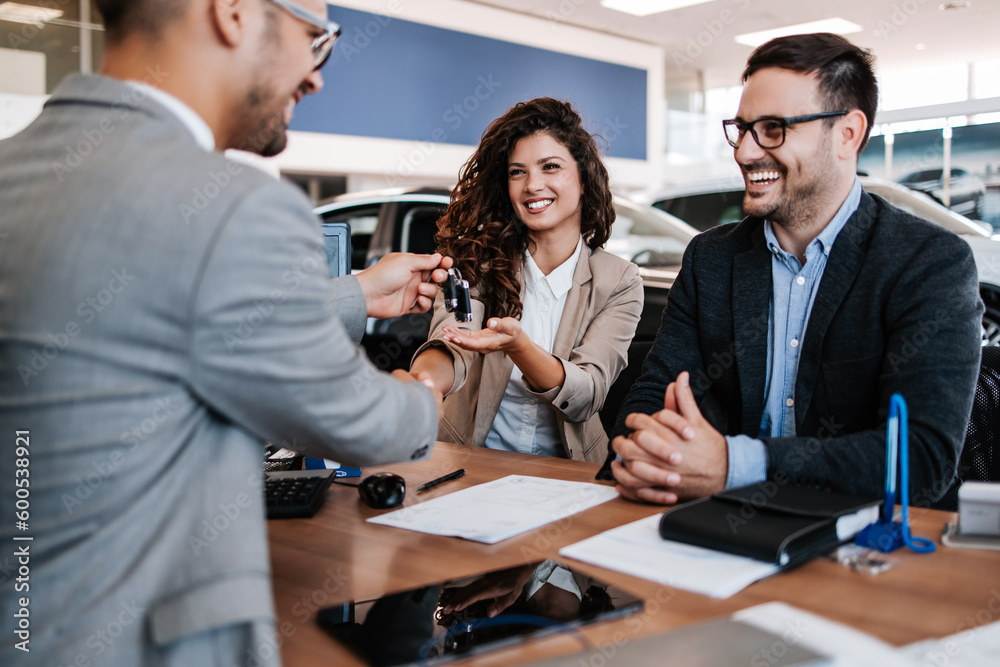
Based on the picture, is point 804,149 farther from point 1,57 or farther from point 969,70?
point 969,70

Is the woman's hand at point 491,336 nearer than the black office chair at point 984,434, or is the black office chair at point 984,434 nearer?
the black office chair at point 984,434

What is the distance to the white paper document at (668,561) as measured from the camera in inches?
40.8

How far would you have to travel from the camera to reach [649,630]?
917 millimetres

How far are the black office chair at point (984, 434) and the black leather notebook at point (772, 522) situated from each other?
2.29 ft

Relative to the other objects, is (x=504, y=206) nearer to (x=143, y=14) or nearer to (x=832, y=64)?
(x=832, y=64)

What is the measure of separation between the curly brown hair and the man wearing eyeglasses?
2.13 ft

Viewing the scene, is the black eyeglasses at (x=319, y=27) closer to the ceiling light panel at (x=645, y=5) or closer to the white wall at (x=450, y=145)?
the white wall at (x=450, y=145)

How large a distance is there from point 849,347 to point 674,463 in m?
0.56

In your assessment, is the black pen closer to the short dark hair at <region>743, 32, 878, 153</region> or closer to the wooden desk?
the wooden desk

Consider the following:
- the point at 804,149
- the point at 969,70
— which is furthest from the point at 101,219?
the point at 969,70

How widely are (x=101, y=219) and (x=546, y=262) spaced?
196 centimetres

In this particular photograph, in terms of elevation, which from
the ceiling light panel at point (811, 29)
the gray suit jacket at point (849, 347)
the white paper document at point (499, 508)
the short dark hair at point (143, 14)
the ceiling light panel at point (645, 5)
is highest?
the ceiling light panel at point (811, 29)

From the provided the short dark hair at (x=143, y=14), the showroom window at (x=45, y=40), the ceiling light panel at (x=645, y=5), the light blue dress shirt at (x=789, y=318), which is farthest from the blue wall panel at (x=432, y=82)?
the short dark hair at (x=143, y=14)

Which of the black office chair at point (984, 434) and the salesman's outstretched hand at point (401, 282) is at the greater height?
the salesman's outstretched hand at point (401, 282)
